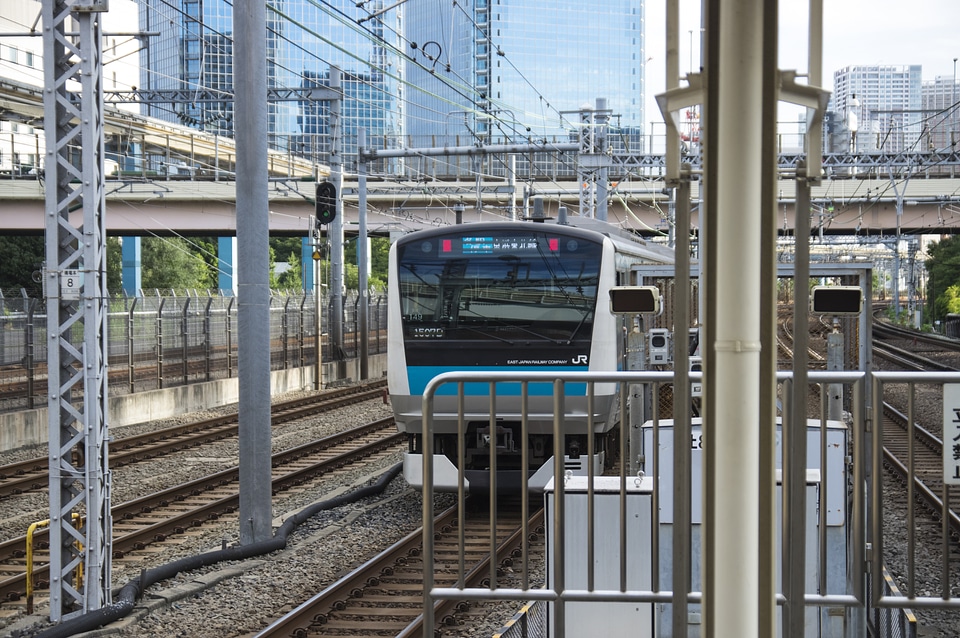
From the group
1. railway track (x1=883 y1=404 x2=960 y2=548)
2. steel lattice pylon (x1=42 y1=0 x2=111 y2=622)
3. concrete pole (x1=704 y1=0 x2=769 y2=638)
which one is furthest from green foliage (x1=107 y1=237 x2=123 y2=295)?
concrete pole (x1=704 y1=0 x2=769 y2=638)

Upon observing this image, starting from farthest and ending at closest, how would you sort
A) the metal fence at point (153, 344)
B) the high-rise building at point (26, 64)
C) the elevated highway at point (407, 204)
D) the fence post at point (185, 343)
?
the high-rise building at point (26, 64) < the elevated highway at point (407, 204) < the fence post at point (185, 343) < the metal fence at point (153, 344)

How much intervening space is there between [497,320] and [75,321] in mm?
4219

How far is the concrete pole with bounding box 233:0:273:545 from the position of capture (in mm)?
9555

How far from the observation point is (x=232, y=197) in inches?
1447

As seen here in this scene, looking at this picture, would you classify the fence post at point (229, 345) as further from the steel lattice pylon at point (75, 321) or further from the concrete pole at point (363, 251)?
the steel lattice pylon at point (75, 321)

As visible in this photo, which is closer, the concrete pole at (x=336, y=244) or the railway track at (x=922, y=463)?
the railway track at (x=922, y=463)

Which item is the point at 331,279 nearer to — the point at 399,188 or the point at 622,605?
the point at 399,188

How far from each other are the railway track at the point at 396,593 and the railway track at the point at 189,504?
241cm

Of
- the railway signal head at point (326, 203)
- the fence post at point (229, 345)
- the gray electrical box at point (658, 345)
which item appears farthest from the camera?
the railway signal head at point (326, 203)

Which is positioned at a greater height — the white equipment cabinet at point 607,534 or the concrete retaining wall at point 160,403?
the white equipment cabinet at point 607,534

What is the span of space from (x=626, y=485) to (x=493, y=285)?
595cm

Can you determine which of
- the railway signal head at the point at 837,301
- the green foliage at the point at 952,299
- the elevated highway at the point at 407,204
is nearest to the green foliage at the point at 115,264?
the elevated highway at the point at 407,204

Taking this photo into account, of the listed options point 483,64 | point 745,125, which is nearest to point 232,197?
point 745,125

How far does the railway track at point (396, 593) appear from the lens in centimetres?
732
